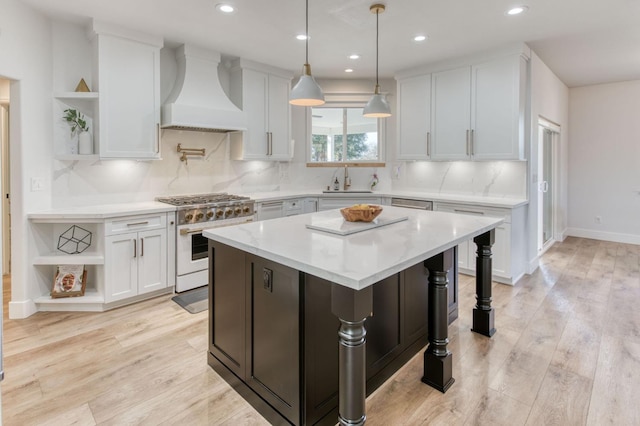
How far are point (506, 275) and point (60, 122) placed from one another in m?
4.93

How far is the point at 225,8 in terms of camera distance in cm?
322

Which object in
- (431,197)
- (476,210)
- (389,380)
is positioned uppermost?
(431,197)

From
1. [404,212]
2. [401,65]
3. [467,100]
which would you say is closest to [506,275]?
[404,212]

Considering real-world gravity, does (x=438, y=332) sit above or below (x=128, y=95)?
below

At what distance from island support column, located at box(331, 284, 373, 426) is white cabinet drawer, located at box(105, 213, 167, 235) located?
2641mm

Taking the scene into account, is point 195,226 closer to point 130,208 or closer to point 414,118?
point 130,208

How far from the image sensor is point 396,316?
2.45m

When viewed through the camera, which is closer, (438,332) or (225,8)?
(438,332)

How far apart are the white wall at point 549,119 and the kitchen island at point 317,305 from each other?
2.41 metres

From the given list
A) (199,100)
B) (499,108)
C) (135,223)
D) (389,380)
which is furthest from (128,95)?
(499,108)

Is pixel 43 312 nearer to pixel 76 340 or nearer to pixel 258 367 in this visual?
pixel 76 340

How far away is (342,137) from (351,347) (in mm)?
4645

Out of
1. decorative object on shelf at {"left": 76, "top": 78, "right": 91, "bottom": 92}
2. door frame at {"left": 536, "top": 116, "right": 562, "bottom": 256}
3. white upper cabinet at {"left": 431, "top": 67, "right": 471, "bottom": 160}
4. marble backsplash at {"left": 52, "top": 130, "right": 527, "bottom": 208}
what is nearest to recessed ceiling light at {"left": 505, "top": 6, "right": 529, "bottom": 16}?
white upper cabinet at {"left": 431, "top": 67, "right": 471, "bottom": 160}

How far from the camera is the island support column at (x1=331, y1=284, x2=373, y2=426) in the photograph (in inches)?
62.1
